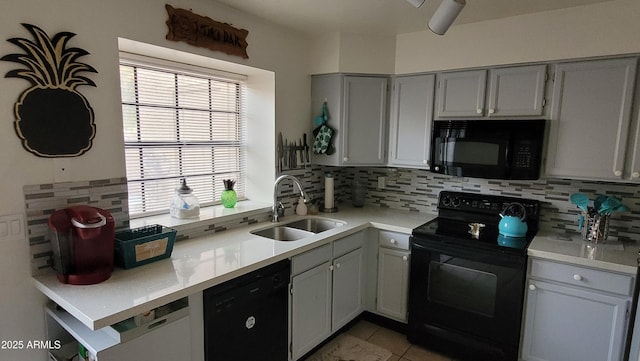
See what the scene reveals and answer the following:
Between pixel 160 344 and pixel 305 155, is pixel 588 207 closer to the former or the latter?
pixel 305 155

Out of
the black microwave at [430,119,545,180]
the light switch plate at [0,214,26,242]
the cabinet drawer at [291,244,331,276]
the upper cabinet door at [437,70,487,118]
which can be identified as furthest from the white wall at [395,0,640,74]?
the light switch plate at [0,214,26,242]

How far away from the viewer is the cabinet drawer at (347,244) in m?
2.47

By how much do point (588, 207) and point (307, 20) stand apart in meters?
2.32

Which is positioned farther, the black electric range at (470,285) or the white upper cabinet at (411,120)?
the white upper cabinet at (411,120)

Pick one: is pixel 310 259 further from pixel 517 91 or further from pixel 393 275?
pixel 517 91

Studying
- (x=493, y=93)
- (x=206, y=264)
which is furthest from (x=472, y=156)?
(x=206, y=264)

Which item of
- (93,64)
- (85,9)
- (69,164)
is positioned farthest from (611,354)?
(85,9)

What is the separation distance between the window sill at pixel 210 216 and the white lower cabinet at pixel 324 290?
599 mm

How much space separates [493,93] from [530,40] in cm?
38

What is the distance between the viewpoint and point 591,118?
220cm

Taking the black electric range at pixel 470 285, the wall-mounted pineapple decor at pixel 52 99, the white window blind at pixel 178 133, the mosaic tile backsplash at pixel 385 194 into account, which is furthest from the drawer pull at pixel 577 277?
the wall-mounted pineapple decor at pixel 52 99

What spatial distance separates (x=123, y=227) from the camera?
1.88 meters

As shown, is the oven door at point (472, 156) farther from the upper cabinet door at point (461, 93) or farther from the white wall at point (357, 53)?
the white wall at point (357, 53)

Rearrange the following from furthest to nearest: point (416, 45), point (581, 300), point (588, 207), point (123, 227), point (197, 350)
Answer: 1. point (416, 45)
2. point (588, 207)
3. point (581, 300)
4. point (123, 227)
5. point (197, 350)
